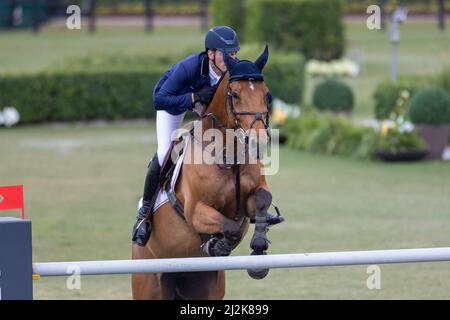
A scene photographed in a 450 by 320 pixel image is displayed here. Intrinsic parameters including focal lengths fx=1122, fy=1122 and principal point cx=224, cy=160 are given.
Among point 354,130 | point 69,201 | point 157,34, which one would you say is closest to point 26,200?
point 69,201

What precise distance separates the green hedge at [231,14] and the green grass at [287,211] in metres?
13.2

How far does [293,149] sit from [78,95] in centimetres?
548

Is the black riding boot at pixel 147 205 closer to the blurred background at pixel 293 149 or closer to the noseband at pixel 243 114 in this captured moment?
the noseband at pixel 243 114

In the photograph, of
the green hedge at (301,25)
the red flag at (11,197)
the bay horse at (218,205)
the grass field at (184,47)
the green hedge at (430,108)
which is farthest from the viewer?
the green hedge at (301,25)

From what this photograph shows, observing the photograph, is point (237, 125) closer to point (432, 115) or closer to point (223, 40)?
point (223, 40)

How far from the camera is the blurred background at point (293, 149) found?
11.3 metres

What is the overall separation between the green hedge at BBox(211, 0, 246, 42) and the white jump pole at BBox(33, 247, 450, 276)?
91.7 feet

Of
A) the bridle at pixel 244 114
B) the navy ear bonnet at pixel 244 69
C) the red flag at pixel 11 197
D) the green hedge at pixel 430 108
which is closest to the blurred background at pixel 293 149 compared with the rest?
the green hedge at pixel 430 108

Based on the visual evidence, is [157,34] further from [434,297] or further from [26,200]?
[434,297]

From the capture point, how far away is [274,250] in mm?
12188

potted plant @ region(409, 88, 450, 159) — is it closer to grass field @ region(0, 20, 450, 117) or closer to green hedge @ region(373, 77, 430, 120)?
green hedge @ region(373, 77, 430, 120)

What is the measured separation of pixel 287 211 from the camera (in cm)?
1462

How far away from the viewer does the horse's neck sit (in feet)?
23.7

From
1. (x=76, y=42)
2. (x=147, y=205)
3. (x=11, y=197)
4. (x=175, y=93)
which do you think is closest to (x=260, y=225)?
(x=175, y=93)
